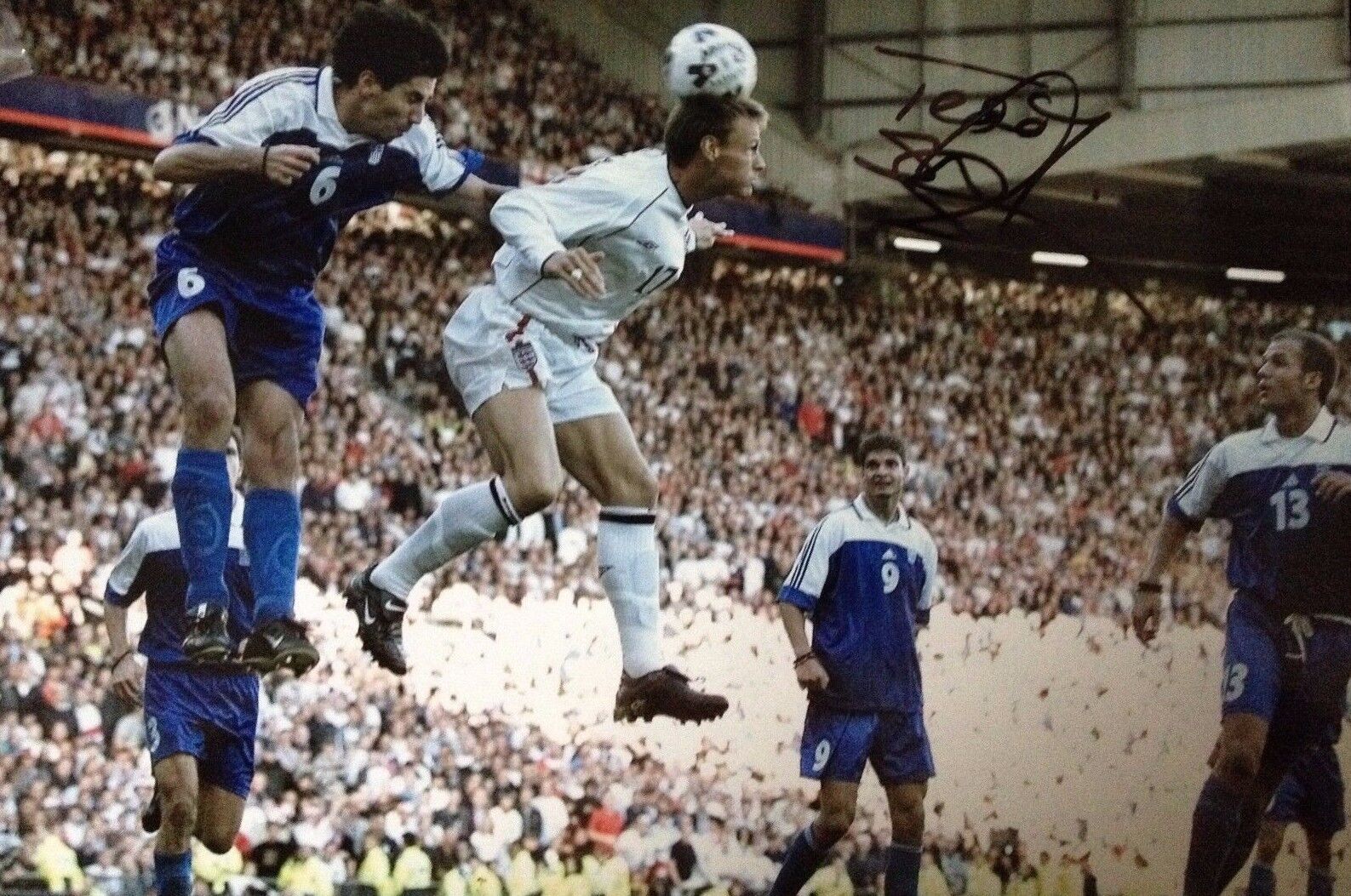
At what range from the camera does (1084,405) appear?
15.8m

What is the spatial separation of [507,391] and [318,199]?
0.83 m

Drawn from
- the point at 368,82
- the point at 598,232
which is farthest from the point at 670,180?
the point at 368,82

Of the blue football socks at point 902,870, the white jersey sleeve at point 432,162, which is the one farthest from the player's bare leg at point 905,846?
the white jersey sleeve at point 432,162

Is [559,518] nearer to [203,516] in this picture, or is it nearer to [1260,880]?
[1260,880]

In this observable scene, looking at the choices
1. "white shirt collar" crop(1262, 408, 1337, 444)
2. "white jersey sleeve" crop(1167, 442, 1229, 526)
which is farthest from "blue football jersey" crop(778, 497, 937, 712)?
"white shirt collar" crop(1262, 408, 1337, 444)

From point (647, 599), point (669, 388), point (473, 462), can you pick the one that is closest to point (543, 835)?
point (473, 462)

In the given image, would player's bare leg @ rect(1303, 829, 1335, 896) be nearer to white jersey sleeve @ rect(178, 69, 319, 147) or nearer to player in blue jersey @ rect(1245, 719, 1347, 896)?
player in blue jersey @ rect(1245, 719, 1347, 896)

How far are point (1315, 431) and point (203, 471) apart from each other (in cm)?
408

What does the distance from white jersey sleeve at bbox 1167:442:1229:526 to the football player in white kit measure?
99.2 inches

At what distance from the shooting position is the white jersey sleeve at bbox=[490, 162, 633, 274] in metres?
5.32

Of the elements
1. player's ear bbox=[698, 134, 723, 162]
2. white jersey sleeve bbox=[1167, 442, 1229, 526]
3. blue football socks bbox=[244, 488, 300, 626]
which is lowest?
blue football socks bbox=[244, 488, 300, 626]

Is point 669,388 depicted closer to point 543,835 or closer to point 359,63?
point 543,835

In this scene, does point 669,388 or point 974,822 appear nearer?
point 974,822

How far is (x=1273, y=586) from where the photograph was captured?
7160mm
